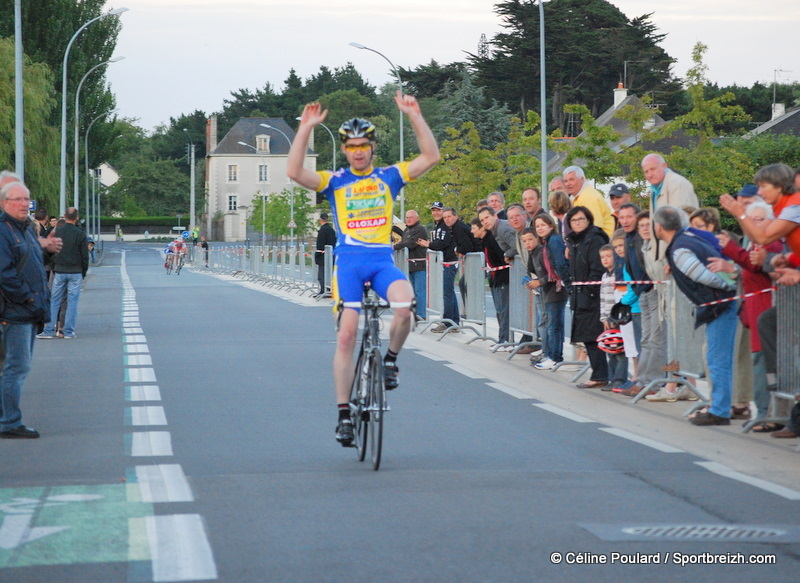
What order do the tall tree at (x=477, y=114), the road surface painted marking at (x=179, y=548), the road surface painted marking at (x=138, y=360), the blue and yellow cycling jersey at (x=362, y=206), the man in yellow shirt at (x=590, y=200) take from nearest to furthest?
the road surface painted marking at (x=179, y=548), the blue and yellow cycling jersey at (x=362, y=206), the man in yellow shirt at (x=590, y=200), the road surface painted marking at (x=138, y=360), the tall tree at (x=477, y=114)

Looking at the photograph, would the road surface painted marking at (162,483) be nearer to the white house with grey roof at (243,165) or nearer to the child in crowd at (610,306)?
the child in crowd at (610,306)

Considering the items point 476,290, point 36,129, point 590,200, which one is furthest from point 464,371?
point 36,129

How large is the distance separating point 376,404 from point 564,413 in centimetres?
337

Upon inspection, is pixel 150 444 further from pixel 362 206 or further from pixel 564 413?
pixel 564 413

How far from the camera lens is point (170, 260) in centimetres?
6225

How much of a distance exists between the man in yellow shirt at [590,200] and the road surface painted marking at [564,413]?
3.35 meters

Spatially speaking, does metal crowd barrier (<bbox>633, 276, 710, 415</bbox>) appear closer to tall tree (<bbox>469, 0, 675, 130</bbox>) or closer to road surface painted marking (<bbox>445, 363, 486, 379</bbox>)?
road surface painted marking (<bbox>445, 363, 486, 379</bbox>)

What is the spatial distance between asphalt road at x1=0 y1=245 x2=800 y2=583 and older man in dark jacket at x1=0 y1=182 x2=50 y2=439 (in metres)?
0.47

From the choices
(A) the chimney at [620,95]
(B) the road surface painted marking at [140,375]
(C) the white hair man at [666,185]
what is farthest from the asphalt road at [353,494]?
(A) the chimney at [620,95]

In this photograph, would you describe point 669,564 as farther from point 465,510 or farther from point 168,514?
point 168,514

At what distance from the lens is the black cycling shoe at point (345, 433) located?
28.2ft

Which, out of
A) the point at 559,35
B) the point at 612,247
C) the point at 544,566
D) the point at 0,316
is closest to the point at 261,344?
the point at 612,247

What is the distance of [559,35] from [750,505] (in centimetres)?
8929

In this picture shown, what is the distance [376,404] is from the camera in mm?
8289
